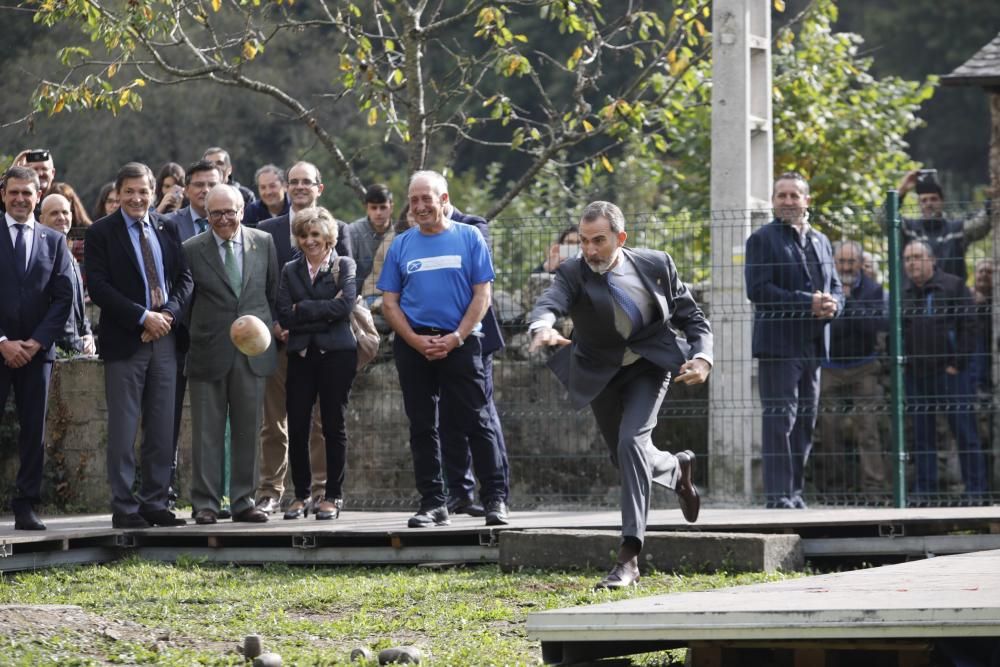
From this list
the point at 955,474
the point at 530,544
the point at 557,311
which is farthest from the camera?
the point at 955,474

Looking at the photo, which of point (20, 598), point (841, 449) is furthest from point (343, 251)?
point (841, 449)

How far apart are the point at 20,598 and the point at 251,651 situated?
7.89 ft

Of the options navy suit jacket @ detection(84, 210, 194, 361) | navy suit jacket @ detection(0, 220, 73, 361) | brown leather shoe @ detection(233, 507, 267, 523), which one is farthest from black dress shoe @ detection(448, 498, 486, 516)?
navy suit jacket @ detection(0, 220, 73, 361)

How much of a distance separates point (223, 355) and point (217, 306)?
0.33 metres

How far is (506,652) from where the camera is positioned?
705 cm

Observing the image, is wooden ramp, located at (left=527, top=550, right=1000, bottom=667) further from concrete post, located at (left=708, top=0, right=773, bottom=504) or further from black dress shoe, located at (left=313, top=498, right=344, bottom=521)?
concrete post, located at (left=708, top=0, right=773, bottom=504)

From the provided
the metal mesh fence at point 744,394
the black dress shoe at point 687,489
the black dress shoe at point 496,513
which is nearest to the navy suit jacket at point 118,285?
the black dress shoe at point 496,513

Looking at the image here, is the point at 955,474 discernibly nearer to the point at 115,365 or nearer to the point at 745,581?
the point at 745,581

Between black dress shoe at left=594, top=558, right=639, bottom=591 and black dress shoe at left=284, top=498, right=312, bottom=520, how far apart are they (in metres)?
3.30

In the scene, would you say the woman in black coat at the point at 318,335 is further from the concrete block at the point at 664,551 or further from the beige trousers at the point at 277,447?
the concrete block at the point at 664,551

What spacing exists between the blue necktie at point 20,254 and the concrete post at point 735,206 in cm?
480

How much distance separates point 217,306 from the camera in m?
11.1

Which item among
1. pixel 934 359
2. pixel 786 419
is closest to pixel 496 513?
pixel 786 419

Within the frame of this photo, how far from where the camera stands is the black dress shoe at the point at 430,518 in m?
10.5
